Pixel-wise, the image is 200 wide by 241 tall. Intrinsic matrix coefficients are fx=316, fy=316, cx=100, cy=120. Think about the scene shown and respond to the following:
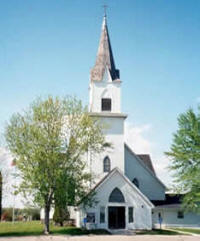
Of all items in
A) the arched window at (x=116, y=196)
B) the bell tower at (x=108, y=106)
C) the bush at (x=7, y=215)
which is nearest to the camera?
the arched window at (x=116, y=196)

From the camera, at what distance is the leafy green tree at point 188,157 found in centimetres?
3344

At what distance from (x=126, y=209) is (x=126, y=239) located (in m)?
8.03

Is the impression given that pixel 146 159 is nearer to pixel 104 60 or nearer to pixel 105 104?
pixel 105 104

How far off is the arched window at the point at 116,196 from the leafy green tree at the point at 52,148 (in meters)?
4.13

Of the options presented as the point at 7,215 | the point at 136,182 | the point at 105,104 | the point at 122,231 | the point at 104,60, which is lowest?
the point at 122,231

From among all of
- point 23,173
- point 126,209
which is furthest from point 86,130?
point 126,209

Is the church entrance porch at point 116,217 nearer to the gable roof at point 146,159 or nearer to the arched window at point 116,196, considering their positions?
the arched window at point 116,196

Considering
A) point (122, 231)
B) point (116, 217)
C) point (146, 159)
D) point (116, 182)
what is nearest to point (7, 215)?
point (116, 217)

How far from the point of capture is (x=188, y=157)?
34.0m

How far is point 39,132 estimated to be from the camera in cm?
2805

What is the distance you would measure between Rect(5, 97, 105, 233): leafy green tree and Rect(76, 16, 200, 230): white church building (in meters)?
3.84

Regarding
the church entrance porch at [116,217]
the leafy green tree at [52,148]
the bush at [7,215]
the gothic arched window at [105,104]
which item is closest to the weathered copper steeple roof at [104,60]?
the gothic arched window at [105,104]

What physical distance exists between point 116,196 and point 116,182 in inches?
56.6

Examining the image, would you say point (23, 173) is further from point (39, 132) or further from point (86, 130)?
point (86, 130)
